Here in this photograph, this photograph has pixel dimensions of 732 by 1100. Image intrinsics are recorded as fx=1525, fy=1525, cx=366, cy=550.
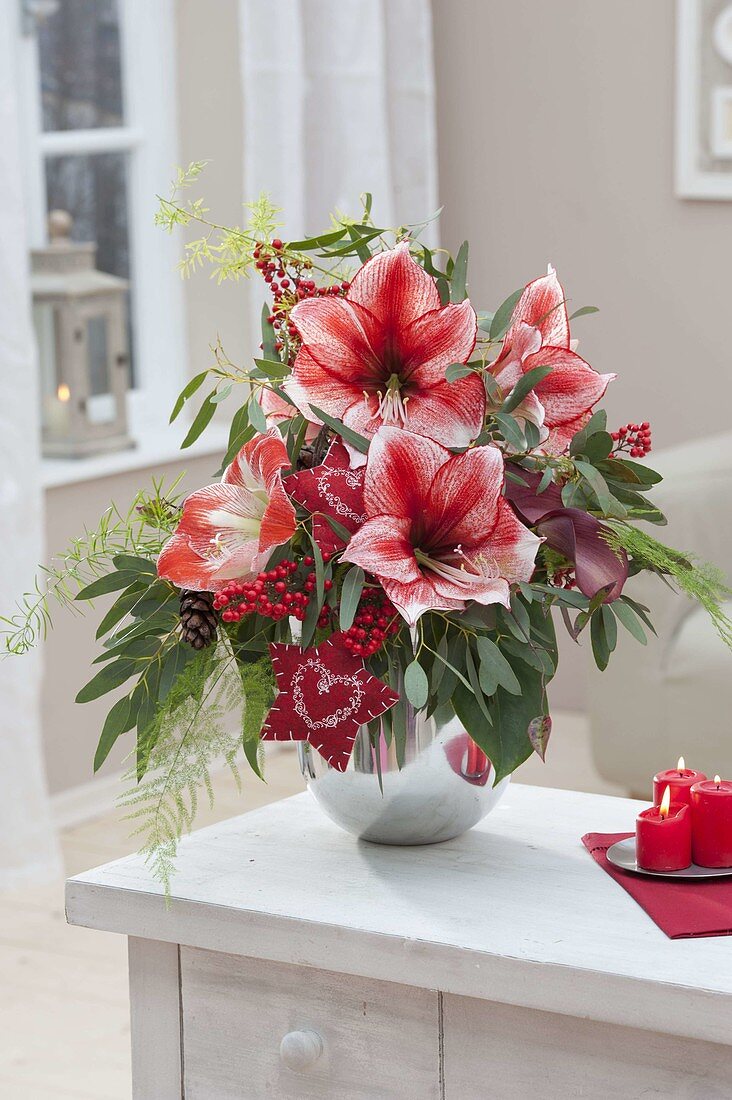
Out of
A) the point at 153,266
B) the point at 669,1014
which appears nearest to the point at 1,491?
the point at 153,266

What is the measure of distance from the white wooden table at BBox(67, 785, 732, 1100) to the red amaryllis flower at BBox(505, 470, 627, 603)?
0.22 meters

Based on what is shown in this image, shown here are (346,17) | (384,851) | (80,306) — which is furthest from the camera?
(346,17)

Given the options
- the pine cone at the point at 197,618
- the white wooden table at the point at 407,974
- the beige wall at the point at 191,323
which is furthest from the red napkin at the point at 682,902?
the beige wall at the point at 191,323

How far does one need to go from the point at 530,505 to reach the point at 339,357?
0.52ft

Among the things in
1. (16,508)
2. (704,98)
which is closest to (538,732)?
(16,508)

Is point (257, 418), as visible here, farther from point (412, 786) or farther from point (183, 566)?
point (412, 786)

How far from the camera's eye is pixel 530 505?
101 centimetres

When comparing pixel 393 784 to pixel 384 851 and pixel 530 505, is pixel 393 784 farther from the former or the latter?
pixel 530 505

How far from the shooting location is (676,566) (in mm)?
1019

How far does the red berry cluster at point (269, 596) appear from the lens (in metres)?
0.95

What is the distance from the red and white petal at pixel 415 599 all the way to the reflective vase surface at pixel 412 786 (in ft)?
0.38

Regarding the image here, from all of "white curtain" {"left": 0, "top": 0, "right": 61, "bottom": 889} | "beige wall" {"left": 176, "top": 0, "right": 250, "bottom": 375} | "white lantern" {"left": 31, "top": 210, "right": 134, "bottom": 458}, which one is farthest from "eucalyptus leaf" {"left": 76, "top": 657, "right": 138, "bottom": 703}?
"beige wall" {"left": 176, "top": 0, "right": 250, "bottom": 375}

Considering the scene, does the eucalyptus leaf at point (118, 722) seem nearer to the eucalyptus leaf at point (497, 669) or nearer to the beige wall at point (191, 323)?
the eucalyptus leaf at point (497, 669)

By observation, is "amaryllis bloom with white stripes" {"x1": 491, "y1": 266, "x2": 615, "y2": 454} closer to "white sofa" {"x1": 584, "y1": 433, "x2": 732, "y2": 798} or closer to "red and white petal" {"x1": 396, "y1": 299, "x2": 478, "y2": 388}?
"red and white petal" {"x1": 396, "y1": 299, "x2": 478, "y2": 388}
